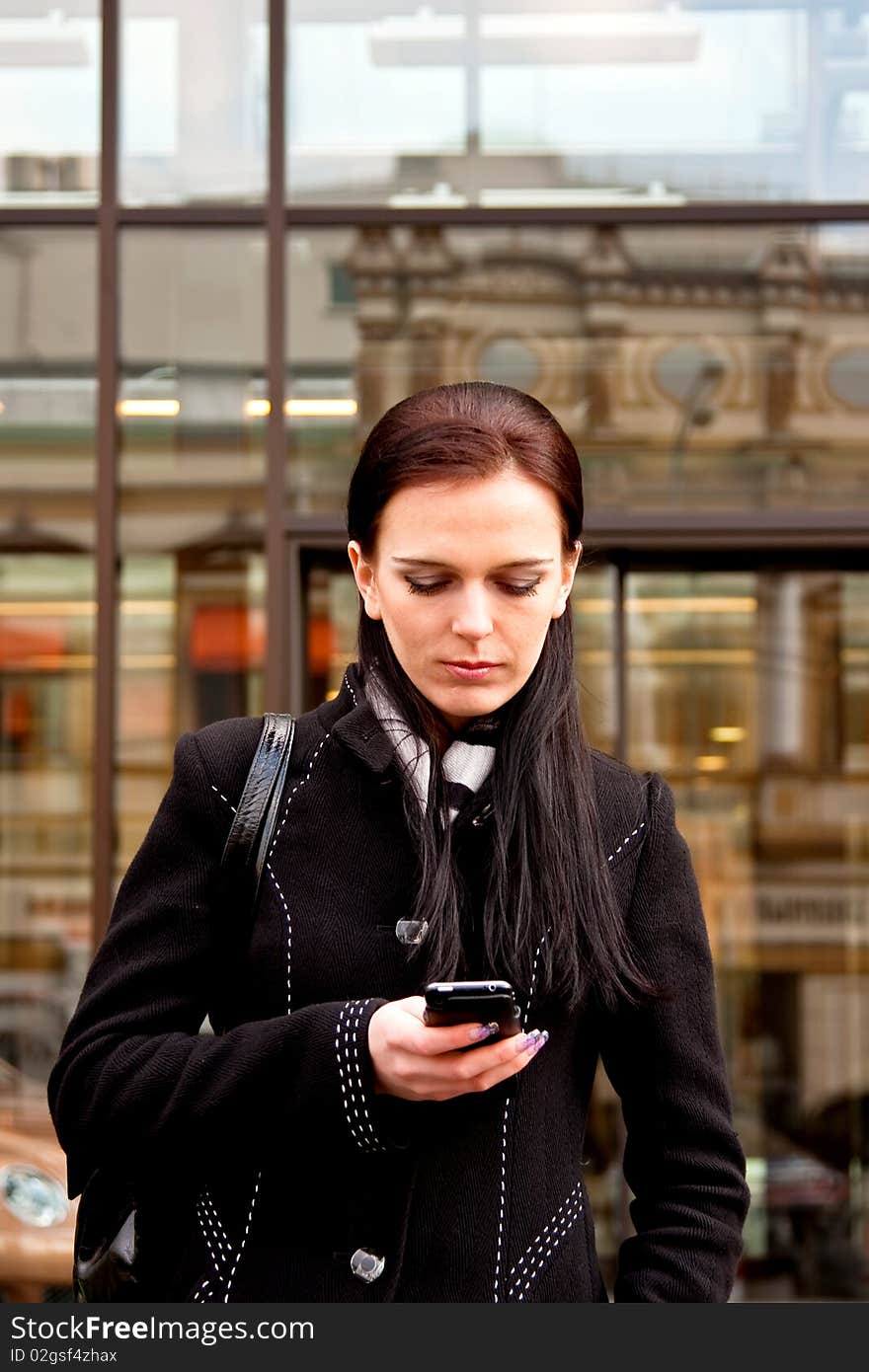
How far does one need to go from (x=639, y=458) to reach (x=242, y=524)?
4.40ft

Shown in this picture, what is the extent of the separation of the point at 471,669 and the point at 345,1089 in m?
0.43

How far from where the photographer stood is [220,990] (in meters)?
1.68

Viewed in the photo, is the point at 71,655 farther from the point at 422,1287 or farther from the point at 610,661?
the point at 422,1287

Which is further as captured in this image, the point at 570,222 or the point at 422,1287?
the point at 570,222

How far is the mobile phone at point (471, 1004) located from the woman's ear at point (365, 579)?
19.0 inches

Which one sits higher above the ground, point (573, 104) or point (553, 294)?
point (573, 104)

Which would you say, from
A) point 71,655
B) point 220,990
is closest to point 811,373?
point 71,655

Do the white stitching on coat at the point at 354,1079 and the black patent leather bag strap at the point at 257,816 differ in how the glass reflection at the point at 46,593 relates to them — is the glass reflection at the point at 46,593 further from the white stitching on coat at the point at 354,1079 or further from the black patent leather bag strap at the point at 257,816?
the white stitching on coat at the point at 354,1079

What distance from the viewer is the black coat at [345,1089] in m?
1.56

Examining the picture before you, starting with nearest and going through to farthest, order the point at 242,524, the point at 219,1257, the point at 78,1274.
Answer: the point at 219,1257 → the point at 78,1274 → the point at 242,524

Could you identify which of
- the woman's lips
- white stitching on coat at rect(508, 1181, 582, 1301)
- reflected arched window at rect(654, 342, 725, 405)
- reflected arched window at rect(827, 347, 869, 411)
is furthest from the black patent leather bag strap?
reflected arched window at rect(827, 347, 869, 411)

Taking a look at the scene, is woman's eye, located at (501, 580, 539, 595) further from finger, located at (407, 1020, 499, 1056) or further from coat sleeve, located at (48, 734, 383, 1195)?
finger, located at (407, 1020, 499, 1056)

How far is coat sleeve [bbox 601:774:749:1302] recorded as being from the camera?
171 centimetres

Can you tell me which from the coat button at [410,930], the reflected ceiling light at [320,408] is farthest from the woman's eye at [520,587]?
the reflected ceiling light at [320,408]
